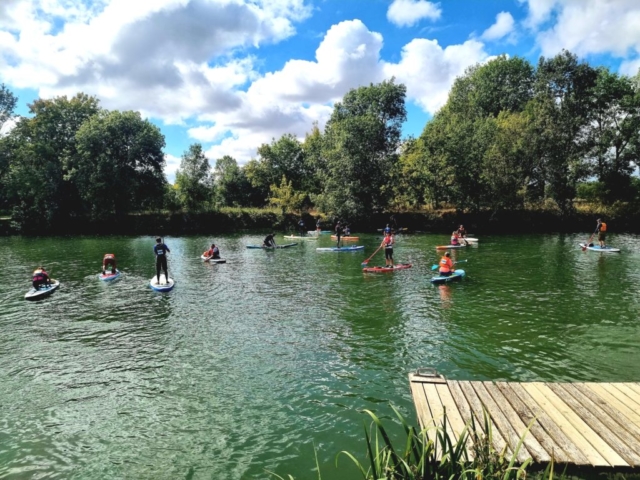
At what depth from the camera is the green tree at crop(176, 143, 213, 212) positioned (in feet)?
210

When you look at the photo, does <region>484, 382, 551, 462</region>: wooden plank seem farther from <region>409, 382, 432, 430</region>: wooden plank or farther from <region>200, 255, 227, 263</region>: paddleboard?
<region>200, 255, 227, 263</region>: paddleboard

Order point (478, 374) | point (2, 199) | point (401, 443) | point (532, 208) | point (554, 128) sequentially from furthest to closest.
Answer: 1. point (2, 199)
2. point (532, 208)
3. point (554, 128)
4. point (478, 374)
5. point (401, 443)

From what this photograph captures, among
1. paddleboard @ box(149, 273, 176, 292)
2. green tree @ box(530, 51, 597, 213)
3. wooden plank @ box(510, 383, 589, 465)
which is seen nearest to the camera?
wooden plank @ box(510, 383, 589, 465)

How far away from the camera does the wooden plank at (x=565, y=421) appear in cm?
647

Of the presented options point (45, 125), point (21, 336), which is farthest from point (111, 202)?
point (21, 336)

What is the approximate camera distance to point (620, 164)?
57.3 meters

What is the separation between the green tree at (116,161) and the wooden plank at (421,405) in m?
55.6

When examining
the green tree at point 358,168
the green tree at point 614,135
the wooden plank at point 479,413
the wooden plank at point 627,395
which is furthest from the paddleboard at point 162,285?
the green tree at point 614,135

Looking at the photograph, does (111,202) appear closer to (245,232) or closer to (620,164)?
(245,232)

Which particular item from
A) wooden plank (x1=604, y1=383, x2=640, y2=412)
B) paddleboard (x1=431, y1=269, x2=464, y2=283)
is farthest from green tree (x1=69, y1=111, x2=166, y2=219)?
wooden plank (x1=604, y1=383, x2=640, y2=412)

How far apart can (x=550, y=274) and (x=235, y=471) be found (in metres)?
22.7

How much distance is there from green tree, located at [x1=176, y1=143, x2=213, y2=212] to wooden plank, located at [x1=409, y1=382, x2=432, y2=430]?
190ft

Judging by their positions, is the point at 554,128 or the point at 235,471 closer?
the point at 235,471

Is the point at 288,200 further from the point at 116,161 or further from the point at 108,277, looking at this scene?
the point at 108,277
